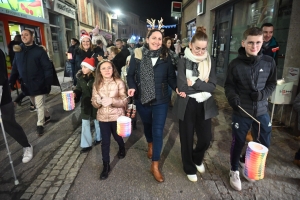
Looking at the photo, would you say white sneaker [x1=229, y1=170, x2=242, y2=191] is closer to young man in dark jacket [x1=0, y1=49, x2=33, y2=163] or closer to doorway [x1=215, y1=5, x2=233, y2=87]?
young man in dark jacket [x1=0, y1=49, x2=33, y2=163]

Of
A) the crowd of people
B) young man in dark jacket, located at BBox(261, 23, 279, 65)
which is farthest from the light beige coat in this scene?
young man in dark jacket, located at BBox(261, 23, 279, 65)

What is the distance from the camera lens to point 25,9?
991cm

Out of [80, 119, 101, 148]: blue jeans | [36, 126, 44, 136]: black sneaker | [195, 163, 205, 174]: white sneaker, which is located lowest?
[195, 163, 205, 174]: white sneaker

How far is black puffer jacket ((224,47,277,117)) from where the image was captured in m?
2.45

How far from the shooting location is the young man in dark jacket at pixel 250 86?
7.91 ft

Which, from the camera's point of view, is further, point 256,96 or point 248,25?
point 248,25

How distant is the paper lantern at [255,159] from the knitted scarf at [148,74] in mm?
1322

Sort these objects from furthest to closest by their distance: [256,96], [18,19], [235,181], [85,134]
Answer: [18,19] → [85,134] → [235,181] → [256,96]

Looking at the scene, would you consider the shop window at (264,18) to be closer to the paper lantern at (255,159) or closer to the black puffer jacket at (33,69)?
the paper lantern at (255,159)

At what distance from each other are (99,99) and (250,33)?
2088 millimetres

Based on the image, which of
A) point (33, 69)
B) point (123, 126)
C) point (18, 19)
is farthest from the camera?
point (18, 19)

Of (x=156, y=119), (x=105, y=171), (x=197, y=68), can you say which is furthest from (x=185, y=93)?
(x=105, y=171)

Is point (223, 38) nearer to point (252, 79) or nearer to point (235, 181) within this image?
point (252, 79)

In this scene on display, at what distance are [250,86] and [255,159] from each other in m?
0.87
